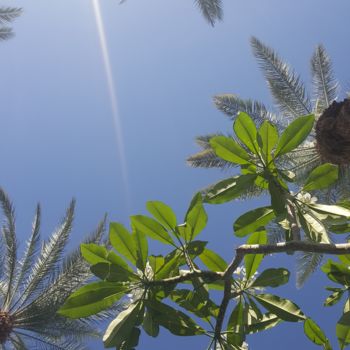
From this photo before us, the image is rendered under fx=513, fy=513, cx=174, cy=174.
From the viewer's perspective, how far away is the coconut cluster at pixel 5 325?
9930 millimetres

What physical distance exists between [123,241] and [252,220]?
2.61 feet

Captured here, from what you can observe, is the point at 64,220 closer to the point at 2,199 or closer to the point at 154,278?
the point at 2,199

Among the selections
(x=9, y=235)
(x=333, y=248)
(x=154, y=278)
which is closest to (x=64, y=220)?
(x=9, y=235)

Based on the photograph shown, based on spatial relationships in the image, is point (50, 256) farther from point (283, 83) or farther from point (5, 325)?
point (283, 83)

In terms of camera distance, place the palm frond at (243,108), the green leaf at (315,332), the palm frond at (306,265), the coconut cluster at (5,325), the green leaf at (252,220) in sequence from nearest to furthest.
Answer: the green leaf at (315,332) < the green leaf at (252,220) < the coconut cluster at (5,325) < the palm frond at (306,265) < the palm frond at (243,108)

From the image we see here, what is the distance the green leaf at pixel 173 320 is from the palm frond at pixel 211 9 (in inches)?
445

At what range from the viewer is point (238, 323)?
313cm

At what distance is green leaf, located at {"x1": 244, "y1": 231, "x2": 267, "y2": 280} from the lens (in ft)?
10.5

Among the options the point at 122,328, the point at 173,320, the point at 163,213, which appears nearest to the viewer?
the point at 122,328

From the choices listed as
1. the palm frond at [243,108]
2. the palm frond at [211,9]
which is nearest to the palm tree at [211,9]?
the palm frond at [211,9]

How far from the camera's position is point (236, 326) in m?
3.12

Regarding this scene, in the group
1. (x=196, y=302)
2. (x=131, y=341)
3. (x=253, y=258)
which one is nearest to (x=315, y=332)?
(x=253, y=258)

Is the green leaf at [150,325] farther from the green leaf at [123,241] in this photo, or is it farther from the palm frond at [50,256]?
the palm frond at [50,256]

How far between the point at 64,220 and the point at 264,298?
25.8 ft
